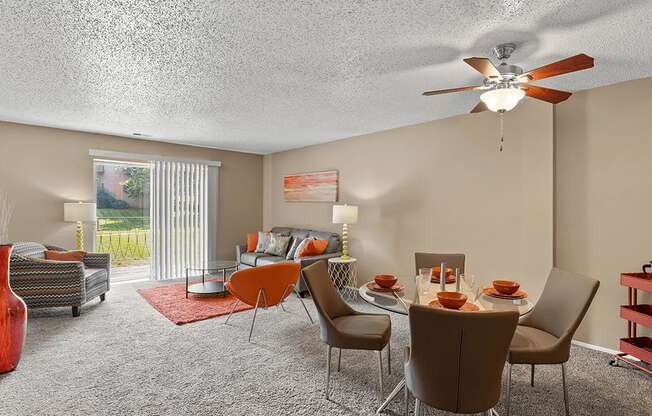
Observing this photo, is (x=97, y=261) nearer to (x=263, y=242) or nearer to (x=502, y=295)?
(x=263, y=242)

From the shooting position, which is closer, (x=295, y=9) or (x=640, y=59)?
(x=295, y=9)

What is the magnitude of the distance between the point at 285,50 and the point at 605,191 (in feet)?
10.2

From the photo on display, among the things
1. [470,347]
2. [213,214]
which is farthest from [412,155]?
[213,214]

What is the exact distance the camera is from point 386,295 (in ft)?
8.01

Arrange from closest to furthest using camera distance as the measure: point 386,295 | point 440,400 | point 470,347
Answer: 1. point 470,347
2. point 440,400
3. point 386,295

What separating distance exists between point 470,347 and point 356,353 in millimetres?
1765

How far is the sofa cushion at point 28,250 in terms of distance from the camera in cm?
409

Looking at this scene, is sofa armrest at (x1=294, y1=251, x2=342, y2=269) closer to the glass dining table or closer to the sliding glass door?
the glass dining table

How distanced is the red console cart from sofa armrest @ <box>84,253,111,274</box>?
575 centimetres

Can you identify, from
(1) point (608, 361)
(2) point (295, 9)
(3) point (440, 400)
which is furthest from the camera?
(1) point (608, 361)

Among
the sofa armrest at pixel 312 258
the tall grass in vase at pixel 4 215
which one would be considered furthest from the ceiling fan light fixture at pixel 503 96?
the tall grass in vase at pixel 4 215

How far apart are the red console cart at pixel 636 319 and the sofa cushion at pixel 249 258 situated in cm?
466

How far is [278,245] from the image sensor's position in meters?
5.94

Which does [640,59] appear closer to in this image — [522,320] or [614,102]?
[614,102]
